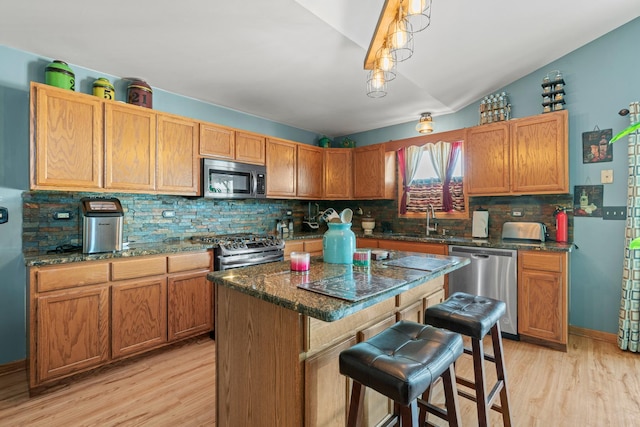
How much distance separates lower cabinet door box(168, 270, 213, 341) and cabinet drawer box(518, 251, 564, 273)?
303cm

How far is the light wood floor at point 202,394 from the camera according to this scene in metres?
1.86

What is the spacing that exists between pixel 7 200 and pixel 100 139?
0.82 meters

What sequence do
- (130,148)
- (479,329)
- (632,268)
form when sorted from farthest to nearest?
1. (130,148)
2. (632,268)
3. (479,329)

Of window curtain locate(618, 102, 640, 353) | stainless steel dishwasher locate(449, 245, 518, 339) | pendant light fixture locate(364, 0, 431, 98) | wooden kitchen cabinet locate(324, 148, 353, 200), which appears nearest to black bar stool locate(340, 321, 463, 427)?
pendant light fixture locate(364, 0, 431, 98)

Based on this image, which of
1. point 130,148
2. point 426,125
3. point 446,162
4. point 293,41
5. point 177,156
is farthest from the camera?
point 446,162

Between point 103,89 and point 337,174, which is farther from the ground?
point 103,89

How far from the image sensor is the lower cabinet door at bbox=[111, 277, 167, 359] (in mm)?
2416

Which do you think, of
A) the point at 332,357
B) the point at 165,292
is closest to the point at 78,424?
the point at 165,292

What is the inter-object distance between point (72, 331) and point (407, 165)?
13.4ft

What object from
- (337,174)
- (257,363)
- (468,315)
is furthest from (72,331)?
(337,174)

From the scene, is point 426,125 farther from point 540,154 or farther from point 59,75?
point 59,75

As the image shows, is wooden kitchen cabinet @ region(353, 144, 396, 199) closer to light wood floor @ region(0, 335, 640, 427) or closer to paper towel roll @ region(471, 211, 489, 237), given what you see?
paper towel roll @ region(471, 211, 489, 237)

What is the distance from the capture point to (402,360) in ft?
3.67

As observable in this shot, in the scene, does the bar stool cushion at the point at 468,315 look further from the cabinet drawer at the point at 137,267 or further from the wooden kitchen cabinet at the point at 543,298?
the cabinet drawer at the point at 137,267
